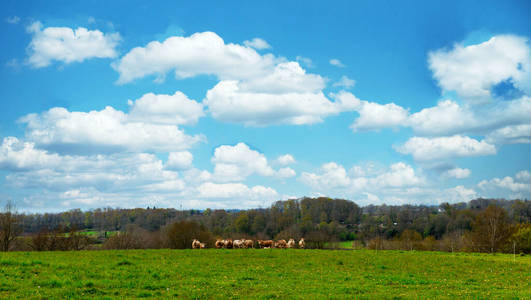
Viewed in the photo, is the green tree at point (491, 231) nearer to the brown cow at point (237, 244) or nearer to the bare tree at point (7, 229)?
the brown cow at point (237, 244)

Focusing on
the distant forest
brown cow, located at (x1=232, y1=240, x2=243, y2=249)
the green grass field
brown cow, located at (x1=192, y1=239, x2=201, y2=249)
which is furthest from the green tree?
brown cow, located at (x1=192, y1=239, x2=201, y2=249)

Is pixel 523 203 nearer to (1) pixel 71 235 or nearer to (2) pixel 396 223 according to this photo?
(2) pixel 396 223

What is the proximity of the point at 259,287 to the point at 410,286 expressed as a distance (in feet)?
26.4

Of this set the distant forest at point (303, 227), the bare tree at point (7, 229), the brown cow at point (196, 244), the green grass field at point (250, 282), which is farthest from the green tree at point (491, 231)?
the bare tree at point (7, 229)

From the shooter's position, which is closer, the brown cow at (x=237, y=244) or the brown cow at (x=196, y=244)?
the brown cow at (x=196, y=244)

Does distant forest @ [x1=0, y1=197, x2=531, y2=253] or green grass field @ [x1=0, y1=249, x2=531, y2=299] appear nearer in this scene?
green grass field @ [x1=0, y1=249, x2=531, y2=299]

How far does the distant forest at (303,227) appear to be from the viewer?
6194 cm

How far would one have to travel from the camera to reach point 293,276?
23.8m

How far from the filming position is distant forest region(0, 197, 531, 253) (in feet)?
203

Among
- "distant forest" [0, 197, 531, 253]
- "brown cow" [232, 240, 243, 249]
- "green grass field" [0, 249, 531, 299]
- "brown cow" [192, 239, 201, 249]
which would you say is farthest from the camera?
"distant forest" [0, 197, 531, 253]

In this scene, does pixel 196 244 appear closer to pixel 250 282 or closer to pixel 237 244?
pixel 237 244

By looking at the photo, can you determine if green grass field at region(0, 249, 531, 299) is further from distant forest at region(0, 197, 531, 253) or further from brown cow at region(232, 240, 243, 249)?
distant forest at region(0, 197, 531, 253)

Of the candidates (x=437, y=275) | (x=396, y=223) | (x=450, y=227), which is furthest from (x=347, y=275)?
(x=396, y=223)

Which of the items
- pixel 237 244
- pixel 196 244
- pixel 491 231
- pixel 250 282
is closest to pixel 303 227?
pixel 491 231
